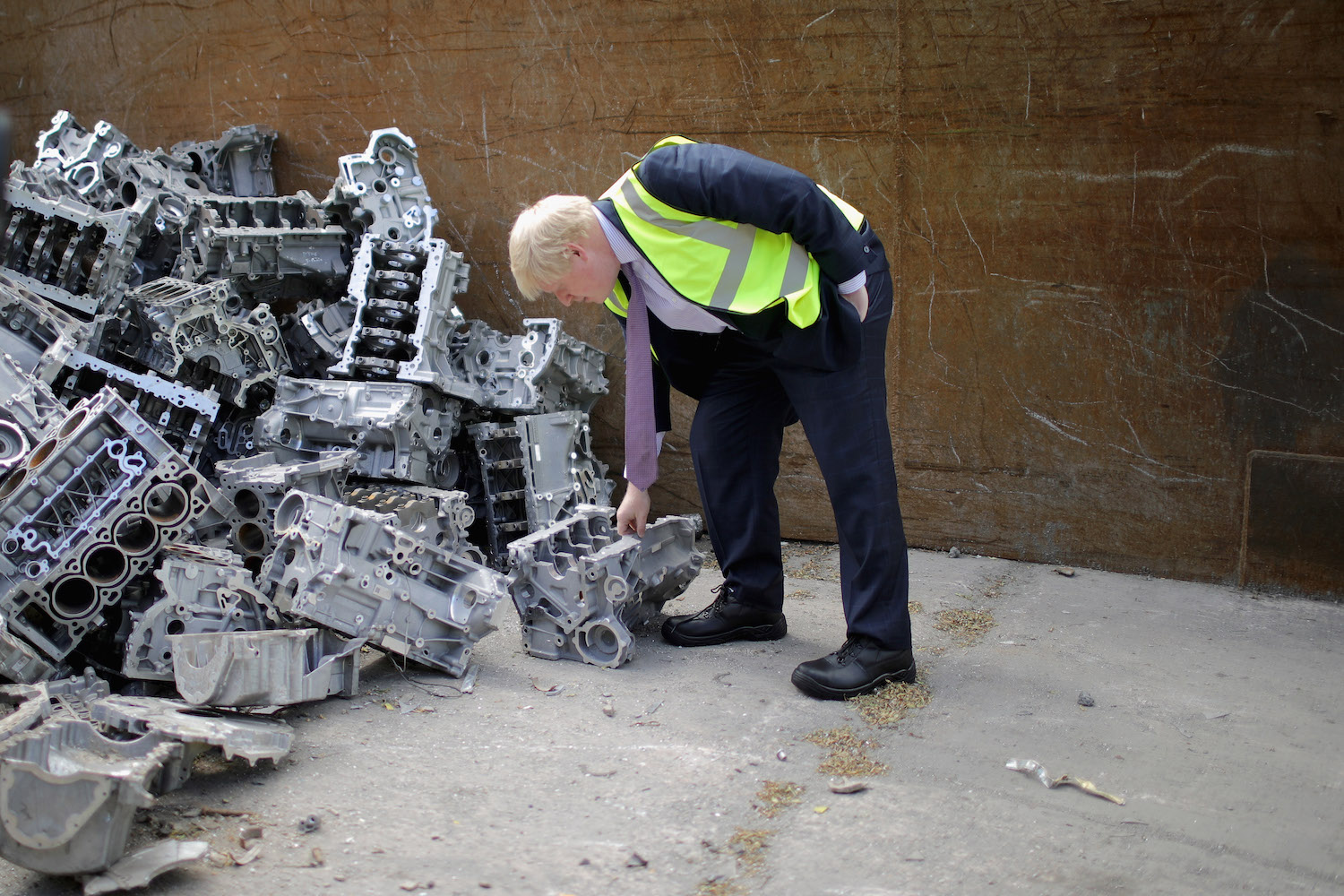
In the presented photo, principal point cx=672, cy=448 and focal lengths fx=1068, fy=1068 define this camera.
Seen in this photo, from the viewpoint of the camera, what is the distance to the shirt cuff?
3.18 meters

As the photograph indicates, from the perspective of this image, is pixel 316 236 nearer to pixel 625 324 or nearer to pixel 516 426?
pixel 516 426

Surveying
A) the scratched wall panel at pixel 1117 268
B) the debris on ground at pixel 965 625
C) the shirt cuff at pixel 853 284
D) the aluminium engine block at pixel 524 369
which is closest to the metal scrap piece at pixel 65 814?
the shirt cuff at pixel 853 284

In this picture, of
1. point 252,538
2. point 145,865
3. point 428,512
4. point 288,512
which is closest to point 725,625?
point 428,512

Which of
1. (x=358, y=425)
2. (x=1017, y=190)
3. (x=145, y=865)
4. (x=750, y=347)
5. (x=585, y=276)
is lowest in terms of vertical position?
(x=145, y=865)

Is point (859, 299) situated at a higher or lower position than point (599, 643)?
higher

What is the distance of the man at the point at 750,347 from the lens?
3.07 m

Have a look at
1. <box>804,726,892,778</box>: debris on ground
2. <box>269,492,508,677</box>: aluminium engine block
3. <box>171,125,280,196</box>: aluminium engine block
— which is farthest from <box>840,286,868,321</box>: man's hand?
<box>171,125,280,196</box>: aluminium engine block

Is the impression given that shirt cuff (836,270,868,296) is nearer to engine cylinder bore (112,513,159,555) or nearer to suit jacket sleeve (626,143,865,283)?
suit jacket sleeve (626,143,865,283)

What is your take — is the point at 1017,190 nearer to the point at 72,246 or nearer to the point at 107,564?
the point at 107,564

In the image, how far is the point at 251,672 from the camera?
3076 mm

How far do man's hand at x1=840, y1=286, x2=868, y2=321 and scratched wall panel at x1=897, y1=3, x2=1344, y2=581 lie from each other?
1785 millimetres

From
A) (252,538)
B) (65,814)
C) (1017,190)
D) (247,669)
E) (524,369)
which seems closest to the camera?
(65,814)

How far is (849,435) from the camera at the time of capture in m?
3.36

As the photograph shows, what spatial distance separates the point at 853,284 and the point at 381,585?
5.87 ft
